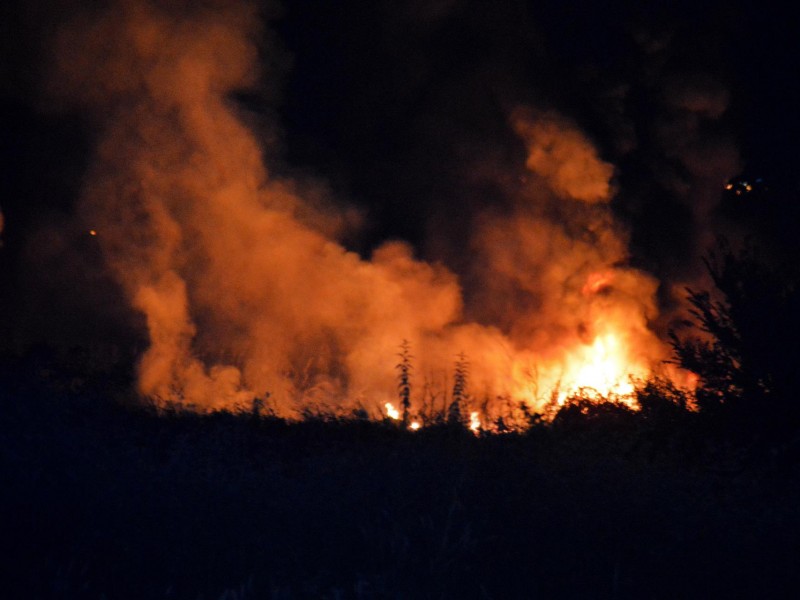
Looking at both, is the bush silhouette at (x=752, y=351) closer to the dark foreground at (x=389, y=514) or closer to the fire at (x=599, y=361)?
the dark foreground at (x=389, y=514)

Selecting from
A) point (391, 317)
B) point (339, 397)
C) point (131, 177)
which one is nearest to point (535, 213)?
point (391, 317)

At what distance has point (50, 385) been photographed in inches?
281

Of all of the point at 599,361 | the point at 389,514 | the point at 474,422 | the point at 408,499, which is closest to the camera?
the point at 389,514

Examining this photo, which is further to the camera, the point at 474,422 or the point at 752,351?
the point at 752,351

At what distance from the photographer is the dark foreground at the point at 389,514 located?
14.6ft

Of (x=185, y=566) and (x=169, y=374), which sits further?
(x=169, y=374)

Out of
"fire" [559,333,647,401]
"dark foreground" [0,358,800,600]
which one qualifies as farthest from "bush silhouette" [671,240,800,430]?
"fire" [559,333,647,401]

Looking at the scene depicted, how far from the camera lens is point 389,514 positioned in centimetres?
499

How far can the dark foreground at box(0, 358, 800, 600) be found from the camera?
445 cm

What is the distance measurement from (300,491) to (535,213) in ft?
38.9

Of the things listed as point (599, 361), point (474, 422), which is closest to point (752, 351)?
point (474, 422)

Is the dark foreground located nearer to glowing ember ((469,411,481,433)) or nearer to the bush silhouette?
glowing ember ((469,411,481,433))

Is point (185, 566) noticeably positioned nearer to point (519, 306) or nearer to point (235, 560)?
point (235, 560)

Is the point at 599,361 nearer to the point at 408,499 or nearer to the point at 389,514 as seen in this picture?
the point at 408,499
